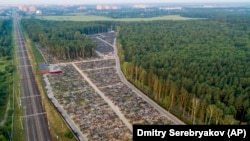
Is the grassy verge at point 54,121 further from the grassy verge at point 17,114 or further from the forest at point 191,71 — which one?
the forest at point 191,71

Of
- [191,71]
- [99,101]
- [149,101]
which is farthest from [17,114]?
[191,71]

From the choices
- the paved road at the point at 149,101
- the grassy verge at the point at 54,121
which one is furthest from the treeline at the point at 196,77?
the grassy verge at the point at 54,121

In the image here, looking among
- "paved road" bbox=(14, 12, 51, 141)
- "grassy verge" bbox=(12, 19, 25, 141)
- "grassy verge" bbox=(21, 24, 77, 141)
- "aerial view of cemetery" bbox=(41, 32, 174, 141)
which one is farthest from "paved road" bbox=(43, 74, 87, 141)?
"grassy verge" bbox=(12, 19, 25, 141)

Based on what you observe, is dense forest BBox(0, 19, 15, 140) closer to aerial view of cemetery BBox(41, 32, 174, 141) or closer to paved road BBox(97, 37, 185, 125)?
aerial view of cemetery BBox(41, 32, 174, 141)

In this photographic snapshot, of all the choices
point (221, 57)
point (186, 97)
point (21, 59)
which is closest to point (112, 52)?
point (21, 59)

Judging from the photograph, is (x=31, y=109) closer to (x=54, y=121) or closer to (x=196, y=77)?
(x=54, y=121)

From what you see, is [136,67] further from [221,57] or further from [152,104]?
[221,57]
